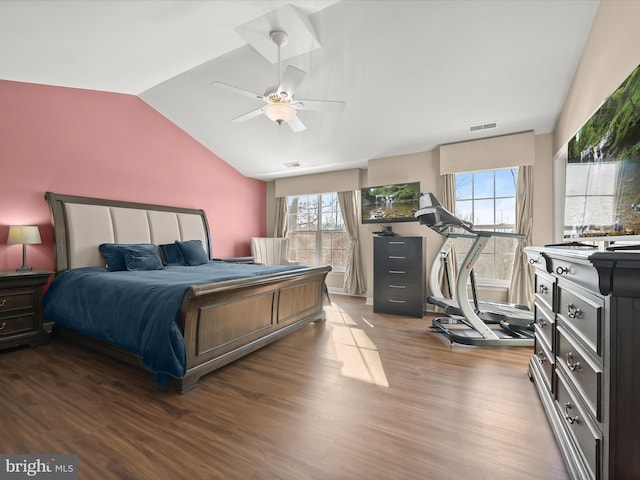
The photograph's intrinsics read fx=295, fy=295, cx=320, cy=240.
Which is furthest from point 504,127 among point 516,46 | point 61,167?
point 61,167

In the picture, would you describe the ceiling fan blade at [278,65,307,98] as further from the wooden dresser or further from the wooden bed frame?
the wooden dresser

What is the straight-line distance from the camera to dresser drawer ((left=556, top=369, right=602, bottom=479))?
1077 mm

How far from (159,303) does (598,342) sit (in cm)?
242

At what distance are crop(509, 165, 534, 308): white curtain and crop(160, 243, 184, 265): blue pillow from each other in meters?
4.65

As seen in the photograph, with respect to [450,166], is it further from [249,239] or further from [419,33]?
[249,239]

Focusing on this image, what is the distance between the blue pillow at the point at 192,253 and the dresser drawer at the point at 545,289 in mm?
3967

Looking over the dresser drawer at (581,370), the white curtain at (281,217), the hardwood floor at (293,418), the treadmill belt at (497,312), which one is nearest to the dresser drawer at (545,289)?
the dresser drawer at (581,370)

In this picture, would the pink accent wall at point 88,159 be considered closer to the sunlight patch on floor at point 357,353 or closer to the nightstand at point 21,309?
the nightstand at point 21,309

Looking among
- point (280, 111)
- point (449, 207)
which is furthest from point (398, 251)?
point (280, 111)

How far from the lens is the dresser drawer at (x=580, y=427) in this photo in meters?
1.08

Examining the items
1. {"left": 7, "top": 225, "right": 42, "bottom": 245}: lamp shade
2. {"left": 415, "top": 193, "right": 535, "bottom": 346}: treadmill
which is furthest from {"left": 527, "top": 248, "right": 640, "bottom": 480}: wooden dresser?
{"left": 7, "top": 225, "right": 42, "bottom": 245}: lamp shade

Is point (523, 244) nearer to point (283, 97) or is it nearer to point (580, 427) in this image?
point (580, 427)

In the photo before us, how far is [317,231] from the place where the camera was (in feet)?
21.0

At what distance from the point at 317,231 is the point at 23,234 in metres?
4.51
